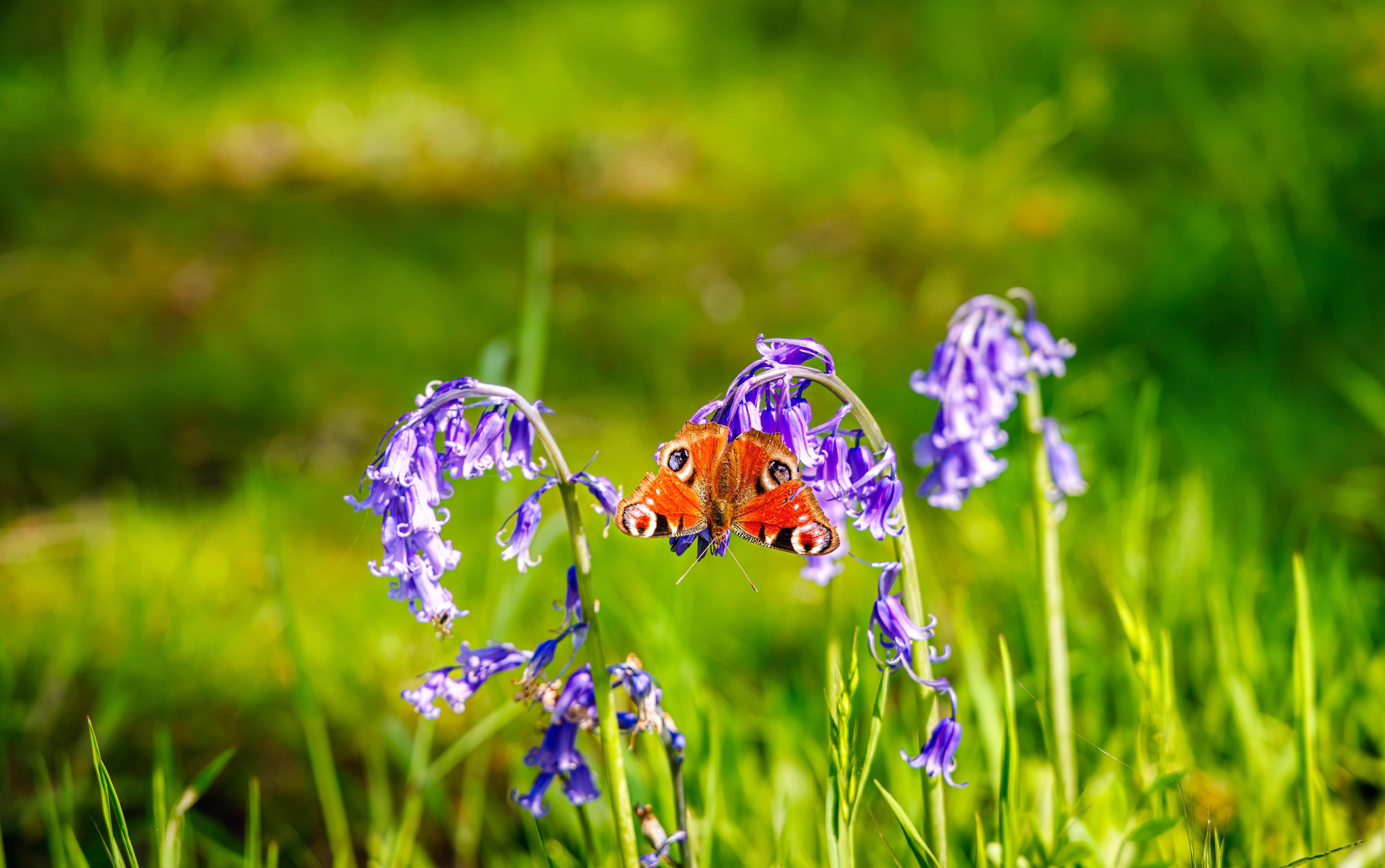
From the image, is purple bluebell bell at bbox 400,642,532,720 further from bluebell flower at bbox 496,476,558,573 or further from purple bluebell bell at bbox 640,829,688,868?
purple bluebell bell at bbox 640,829,688,868

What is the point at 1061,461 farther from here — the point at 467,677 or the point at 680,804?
the point at 467,677

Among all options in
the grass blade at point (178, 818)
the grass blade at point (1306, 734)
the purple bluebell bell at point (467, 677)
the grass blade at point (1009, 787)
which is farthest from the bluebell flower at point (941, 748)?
the grass blade at point (178, 818)

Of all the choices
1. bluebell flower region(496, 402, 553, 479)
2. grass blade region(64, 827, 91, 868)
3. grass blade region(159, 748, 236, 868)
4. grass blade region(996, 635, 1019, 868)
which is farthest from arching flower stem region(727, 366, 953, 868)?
grass blade region(64, 827, 91, 868)

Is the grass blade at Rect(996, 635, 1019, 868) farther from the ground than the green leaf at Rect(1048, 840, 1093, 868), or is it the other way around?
the grass blade at Rect(996, 635, 1019, 868)

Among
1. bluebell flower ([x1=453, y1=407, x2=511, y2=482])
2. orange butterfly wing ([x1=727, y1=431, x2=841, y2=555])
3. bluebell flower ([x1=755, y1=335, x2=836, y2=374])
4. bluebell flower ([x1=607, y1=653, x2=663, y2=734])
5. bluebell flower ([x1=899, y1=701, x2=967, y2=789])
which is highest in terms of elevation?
bluebell flower ([x1=755, y1=335, x2=836, y2=374])

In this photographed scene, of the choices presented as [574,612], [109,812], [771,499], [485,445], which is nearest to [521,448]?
[485,445]

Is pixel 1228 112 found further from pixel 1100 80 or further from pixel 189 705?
pixel 189 705
